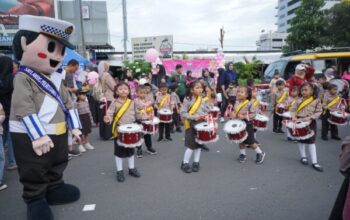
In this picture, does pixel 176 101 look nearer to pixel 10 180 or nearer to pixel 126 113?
pixel 126 113

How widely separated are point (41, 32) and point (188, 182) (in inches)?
113

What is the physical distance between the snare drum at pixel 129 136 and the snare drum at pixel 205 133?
3.16 ft

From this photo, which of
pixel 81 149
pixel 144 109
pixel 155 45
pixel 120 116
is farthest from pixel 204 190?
pixel 155 45

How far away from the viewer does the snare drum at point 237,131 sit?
5066 mm

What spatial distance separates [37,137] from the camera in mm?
3250

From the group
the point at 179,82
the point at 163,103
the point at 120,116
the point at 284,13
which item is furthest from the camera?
the point at 284,13

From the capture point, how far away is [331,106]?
6.99 metres

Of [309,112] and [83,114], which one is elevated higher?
[309,112]

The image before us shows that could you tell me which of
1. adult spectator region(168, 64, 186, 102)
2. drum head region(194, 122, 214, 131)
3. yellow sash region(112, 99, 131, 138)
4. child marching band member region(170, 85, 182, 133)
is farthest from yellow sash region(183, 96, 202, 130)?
adult spectator region(168, 64, 186, 102)

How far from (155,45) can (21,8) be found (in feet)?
38.6

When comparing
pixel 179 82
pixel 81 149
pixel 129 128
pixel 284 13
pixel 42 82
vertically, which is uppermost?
pixel 284 13

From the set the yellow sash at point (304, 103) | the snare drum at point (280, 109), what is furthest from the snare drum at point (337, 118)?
the yellow sash at point (304, 103)

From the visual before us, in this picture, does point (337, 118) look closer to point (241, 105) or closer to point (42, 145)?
point (241, 105)

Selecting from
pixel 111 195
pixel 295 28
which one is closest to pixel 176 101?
pixel 111 195
